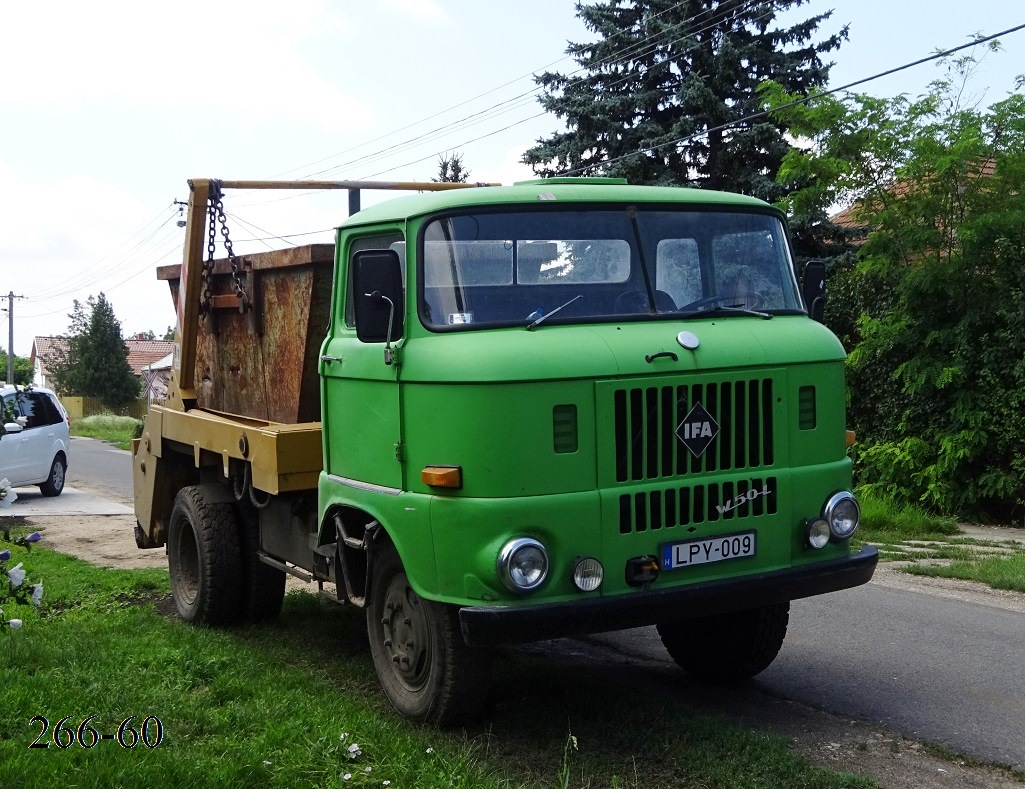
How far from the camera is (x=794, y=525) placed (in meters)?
5.12

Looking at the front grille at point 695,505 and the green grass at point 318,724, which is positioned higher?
the front grille at point 695,505

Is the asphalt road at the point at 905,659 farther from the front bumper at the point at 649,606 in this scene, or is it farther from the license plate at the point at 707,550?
the license plate at the point at 707,550

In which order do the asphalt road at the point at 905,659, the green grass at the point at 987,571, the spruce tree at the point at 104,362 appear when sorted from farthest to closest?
Answer: the spruce tree at the point at 104,362, the green grass at the point at 987,571, the asphalt road at the point at 905,659

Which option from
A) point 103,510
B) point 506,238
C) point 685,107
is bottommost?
point 103,510

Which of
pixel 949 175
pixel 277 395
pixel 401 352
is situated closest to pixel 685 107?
pixel 949 175

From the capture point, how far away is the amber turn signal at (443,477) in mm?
4629

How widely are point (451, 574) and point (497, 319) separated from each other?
109cm

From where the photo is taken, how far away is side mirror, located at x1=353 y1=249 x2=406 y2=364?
4.93 metres

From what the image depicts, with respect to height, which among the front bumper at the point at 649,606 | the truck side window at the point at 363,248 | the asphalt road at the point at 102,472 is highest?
the truck side window at the point at 363,248

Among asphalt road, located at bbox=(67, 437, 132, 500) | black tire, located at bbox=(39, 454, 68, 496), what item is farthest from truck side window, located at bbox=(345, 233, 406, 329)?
black tire, located at bbox=(39, 454, 68, 496)

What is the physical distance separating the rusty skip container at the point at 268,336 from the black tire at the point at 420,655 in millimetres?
1483

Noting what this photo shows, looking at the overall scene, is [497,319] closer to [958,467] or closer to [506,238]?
[506,238]

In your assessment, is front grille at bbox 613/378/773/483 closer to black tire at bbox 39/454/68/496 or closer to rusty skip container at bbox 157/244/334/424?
rusty skip container at bbox 157/244/334/424

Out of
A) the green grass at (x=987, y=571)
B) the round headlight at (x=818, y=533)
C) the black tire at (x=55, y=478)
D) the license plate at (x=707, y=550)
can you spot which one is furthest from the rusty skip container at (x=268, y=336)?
the black tire at (x=55, y=478)
